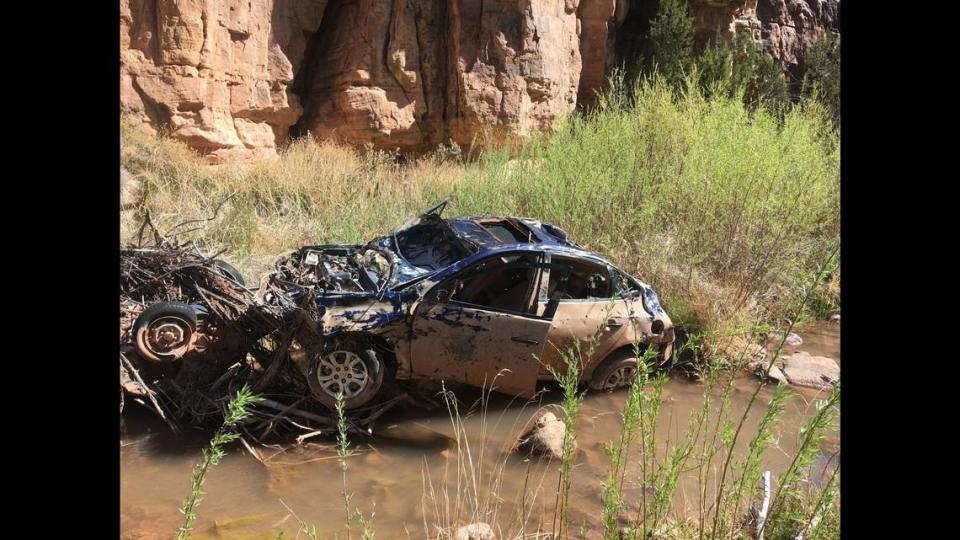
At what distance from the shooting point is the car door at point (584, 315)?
22.3 ft

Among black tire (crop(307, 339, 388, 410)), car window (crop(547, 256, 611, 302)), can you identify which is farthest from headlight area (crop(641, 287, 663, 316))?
black tire (crop(307, 339, 388, 410))

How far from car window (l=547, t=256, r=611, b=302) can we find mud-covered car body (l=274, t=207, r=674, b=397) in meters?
0.01

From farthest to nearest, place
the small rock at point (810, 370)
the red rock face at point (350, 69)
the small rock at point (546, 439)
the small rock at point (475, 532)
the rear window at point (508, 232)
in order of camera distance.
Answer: the red rock face at point (350, 69), the small rock at point (810, 370), the rear window at point (508, 232), the small rock at point (546, 439), the small rock at point (475, 532)

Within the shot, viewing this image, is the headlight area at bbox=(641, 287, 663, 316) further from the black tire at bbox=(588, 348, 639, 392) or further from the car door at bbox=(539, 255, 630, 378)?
the black tire at bbox=(588, 348, 639, 392)

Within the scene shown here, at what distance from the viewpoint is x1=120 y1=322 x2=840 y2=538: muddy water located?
201 inches

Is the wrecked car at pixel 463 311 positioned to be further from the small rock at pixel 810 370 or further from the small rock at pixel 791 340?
the small rock at pixel 791 340

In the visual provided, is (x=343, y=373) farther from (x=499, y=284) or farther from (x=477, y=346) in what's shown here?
(x=499, y=284)

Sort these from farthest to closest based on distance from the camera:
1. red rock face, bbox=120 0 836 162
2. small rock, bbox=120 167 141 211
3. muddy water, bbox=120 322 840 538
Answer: red rock face, bbox=120 0 836 162
small rock, bbox=120 167 141 211
muddy water, bbox=120 322 840 538

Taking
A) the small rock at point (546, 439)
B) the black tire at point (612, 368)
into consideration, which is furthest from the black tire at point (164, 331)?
the black tire at point (612, 368)

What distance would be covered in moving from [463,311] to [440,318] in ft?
0.79

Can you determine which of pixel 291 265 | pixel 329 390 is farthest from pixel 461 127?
pixel 329 390

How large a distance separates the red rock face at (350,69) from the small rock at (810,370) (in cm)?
989

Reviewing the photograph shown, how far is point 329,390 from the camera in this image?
6234 millimetres
